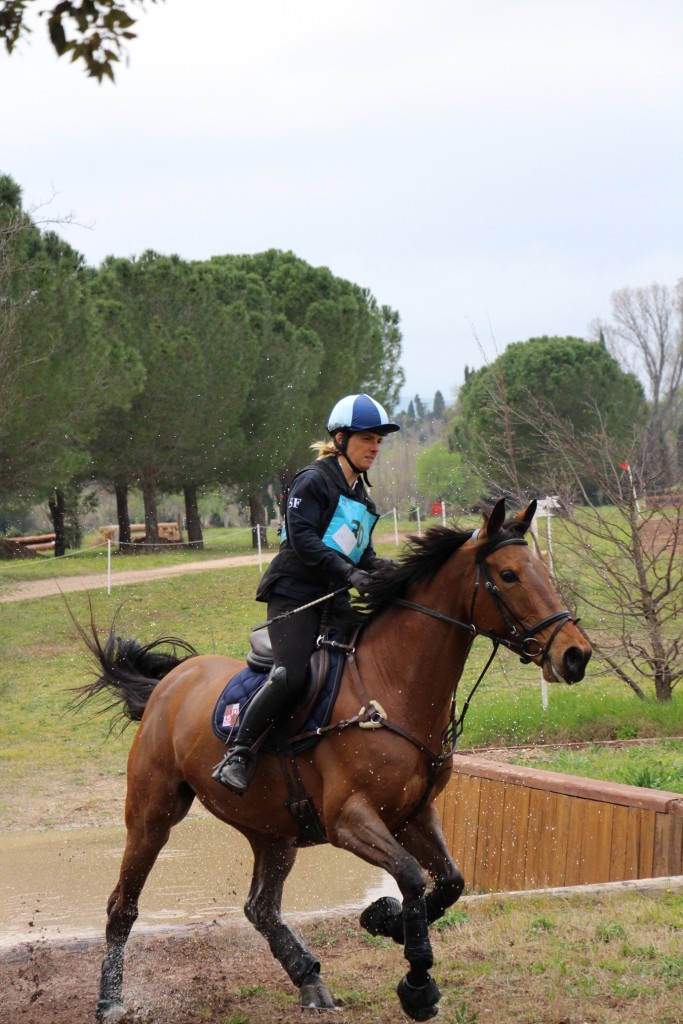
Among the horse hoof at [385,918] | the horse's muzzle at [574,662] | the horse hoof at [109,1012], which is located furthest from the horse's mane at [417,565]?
the horse hoof at [109,1012]

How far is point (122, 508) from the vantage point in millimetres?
37656

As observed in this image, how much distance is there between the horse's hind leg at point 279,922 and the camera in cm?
577

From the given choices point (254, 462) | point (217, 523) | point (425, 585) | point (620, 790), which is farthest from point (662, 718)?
point (217, 523)

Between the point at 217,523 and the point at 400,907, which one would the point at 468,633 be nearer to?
the point at 400,907

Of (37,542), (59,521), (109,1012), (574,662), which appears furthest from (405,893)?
(37,542)

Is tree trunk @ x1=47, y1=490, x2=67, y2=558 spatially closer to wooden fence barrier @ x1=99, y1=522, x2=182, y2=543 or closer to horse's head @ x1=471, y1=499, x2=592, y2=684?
wooden fence barrier @ x1=99, y1=522, x2=182, y2=543

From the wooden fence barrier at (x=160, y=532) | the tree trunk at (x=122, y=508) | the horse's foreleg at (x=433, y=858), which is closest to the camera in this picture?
the horse's foreleg at (x=433, y=858)

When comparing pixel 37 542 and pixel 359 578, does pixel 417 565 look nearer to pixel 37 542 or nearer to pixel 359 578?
pixel 359 578

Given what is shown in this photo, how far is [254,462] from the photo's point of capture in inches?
1523

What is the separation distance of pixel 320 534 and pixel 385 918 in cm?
180

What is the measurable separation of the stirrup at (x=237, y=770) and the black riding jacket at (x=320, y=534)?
0.81 meters

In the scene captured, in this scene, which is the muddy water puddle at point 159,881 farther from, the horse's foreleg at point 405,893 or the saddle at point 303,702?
the horse's foreleg at point 405,893

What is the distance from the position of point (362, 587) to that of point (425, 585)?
0.98 feet

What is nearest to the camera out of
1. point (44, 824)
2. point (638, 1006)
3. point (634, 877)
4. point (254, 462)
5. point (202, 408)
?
point (638, 1006)
